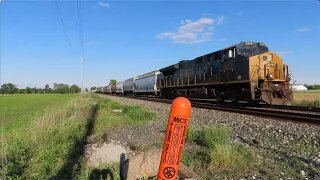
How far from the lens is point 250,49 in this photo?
19438mm

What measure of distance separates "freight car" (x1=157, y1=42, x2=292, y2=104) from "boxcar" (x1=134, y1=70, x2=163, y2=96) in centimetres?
1530

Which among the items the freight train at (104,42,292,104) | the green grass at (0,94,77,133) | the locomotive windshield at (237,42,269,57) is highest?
the locomotive windshield at (237,42,269,57)

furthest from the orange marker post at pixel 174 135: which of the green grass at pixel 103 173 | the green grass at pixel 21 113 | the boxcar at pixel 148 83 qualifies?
the boxcar at pixel 148 83

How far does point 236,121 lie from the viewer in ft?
42.7

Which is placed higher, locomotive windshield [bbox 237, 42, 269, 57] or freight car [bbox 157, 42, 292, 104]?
locomotive windshield [bbox 237, 42, 269, 57]

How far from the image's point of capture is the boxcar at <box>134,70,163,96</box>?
133ft

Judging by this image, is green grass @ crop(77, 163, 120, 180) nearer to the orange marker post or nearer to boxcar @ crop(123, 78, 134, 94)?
the orange marker post

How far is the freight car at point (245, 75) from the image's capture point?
17.9 meters

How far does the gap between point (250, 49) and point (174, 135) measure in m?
17.6

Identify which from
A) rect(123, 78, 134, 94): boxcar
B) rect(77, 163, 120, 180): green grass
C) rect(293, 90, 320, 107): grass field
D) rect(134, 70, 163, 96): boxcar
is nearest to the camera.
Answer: rect(77, 163, 120, 180): green grass

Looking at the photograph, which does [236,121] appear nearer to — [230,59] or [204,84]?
[230,59]

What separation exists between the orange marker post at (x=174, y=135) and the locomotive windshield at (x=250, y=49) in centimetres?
1699

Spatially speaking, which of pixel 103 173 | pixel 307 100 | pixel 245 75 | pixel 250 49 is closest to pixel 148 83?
pixel 307 100

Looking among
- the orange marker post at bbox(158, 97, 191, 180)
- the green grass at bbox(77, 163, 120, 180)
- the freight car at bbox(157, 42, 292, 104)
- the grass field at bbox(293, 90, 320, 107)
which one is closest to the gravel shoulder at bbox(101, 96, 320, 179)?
the green grass at bbox(77, 163, 120, 180)
